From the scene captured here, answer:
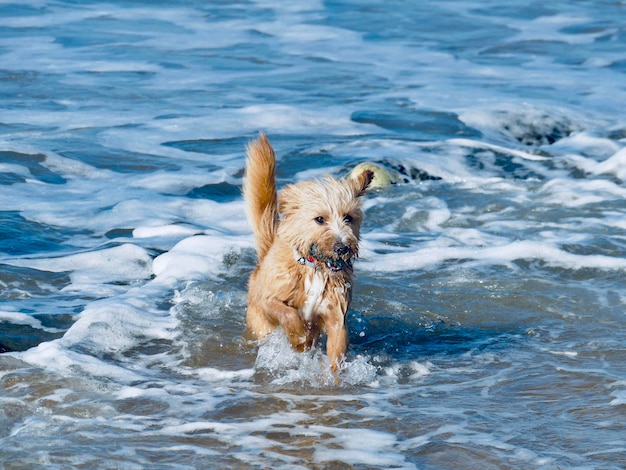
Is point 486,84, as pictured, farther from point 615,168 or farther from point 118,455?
point 118,455

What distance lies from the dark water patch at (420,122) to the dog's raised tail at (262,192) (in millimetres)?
6142

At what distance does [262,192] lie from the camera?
18.9ft

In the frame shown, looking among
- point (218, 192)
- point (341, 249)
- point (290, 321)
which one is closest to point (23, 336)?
point (290, 321)

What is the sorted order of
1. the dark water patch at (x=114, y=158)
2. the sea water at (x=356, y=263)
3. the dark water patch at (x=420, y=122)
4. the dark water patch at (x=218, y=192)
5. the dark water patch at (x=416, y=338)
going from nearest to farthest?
1. the sea water at (x=356, y=263)
2. the dark water patch at (x=416, y=338)
3. the dark water patch at (x=218, y=192)
4. the dark water patch at (x=114, y=158)
5. the dark water patch at (x=420, y=122)

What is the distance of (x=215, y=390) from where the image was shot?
509 cm

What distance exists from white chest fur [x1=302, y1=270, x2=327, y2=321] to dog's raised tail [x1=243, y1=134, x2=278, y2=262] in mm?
591

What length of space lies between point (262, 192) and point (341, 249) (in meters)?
0.81

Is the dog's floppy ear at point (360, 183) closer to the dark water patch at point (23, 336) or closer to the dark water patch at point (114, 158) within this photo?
the dark water patch at point (23, 336)

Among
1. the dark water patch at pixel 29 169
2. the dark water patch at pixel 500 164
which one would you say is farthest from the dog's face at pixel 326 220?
the dark water patch at pixel 500 164

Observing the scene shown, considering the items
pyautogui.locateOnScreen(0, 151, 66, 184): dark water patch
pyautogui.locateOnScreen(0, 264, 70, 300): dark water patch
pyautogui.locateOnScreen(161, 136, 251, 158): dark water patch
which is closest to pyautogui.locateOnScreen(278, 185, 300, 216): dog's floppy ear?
pyautogui.locateOnScreen(0, 264, 70, 300): dark water patch

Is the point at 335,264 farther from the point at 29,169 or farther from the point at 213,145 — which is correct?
the point at 213,145

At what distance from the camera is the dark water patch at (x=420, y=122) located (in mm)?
12117

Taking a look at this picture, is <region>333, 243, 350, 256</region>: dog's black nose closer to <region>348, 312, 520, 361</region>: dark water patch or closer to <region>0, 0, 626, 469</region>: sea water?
<region>0, 0, 626, 469</region>: sea water

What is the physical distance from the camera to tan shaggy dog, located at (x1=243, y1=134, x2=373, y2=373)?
5.25 metres
